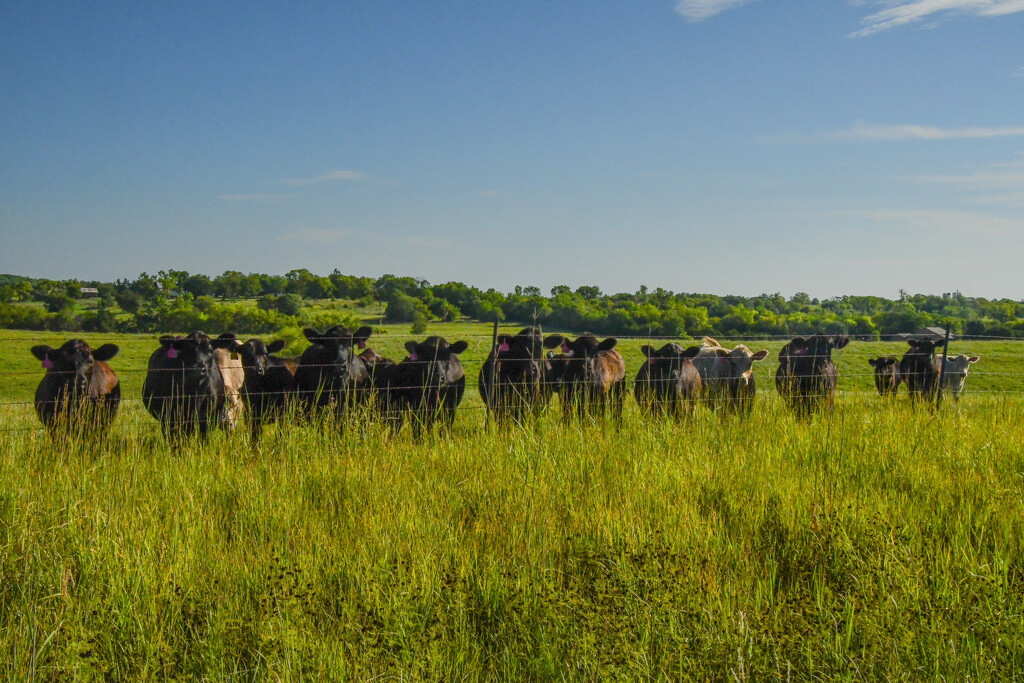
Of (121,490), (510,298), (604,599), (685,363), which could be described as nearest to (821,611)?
(604,599)

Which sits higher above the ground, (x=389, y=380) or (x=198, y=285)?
(x=198, y=285)

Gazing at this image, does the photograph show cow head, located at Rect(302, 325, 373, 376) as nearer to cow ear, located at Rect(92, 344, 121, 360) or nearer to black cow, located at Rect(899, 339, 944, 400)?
cow ear, located at Rect(92, 344, 121, 360)

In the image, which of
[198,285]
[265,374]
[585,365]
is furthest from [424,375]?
[198,285]

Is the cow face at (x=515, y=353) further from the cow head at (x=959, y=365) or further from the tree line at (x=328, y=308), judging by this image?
the cow head at (x=959, y=365)

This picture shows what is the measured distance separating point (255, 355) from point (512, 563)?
809cm

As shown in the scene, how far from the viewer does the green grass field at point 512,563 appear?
312cm

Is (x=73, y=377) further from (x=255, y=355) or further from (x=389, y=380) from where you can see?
(x=389, y=380)

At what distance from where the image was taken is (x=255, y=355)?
36.0ft

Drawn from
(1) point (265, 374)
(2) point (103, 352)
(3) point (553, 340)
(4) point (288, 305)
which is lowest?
(1) point (265, 374)

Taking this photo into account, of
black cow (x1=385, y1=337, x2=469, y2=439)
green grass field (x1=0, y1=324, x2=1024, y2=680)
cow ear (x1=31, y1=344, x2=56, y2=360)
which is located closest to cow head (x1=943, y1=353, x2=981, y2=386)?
green grass field (x1=0, y1=324, x2=1024, y2=680)

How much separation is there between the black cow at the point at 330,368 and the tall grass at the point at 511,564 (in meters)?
3.24

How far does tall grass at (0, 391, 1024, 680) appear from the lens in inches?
123

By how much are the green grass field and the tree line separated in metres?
3.88

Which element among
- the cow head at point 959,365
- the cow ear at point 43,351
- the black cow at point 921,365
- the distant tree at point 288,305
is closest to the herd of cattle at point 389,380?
the cow ear at point 43,351
